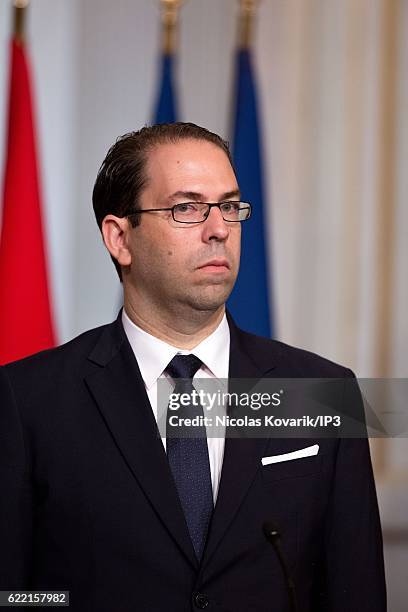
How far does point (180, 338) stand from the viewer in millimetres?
1967

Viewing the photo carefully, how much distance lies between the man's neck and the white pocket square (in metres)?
0.28

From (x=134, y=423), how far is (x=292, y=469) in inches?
12.4

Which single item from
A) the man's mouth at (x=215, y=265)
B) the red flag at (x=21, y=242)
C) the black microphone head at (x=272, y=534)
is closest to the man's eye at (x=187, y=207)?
the man's mouth at (x=215, y=265)

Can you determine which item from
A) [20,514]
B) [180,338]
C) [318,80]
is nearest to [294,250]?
[318,80]

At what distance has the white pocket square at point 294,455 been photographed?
6.12 feet

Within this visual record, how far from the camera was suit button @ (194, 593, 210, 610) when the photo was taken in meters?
1.73

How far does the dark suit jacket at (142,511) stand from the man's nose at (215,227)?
0.28 metres

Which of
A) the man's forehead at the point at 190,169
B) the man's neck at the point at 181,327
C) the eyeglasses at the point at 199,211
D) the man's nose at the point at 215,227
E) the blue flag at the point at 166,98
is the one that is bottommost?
the man's neck at the point at 181,327

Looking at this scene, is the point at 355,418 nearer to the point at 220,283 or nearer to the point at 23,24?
the point at 220,283

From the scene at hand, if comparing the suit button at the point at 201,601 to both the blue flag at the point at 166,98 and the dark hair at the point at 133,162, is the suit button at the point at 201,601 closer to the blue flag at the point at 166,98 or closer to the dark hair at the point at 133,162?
the dark hair at the point at 133,162

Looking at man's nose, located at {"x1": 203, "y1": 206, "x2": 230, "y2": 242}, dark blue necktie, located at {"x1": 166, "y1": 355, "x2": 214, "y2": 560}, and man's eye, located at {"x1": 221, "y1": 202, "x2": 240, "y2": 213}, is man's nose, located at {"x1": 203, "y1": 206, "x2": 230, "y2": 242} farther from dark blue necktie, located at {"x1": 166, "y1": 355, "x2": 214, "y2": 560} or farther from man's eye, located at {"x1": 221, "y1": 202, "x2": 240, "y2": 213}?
dark blue necktie, located at {"x1": 166, "y1": 355, "x2": 214, "y2": 560}

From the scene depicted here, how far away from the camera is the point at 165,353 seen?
6.37ft

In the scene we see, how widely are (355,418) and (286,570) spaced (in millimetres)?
524

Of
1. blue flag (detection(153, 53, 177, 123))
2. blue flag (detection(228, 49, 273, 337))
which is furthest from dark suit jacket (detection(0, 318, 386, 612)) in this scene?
blue flag (detection(153, 53, 177, 123))
